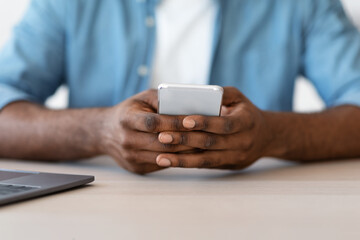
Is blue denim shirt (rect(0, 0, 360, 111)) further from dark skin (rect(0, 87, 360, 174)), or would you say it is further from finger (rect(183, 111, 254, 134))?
finger (rect(183, 111, 254, 134))

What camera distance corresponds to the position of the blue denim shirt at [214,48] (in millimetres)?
1229

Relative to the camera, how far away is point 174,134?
659 mm

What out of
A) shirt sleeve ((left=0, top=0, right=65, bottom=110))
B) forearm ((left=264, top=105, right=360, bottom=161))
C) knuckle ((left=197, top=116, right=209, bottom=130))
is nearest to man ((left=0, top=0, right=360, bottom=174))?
shirt sleeve ((left=0, top=0, right=65, bottom=110))

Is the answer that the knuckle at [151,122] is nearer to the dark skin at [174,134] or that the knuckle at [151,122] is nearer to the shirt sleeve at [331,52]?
the dark skin at [174,134]

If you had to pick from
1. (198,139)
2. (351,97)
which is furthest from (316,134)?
(198,139)

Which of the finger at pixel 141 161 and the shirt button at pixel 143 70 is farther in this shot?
the shirt button at pixel 143 70

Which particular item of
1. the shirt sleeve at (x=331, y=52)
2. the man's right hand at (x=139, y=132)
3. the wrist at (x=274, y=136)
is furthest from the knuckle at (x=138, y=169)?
the shirt sleeve at (x=331, y=52)

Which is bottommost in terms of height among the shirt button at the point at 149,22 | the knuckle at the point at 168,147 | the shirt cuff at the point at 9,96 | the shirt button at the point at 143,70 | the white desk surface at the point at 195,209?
the white desk surface at the point at 195,209

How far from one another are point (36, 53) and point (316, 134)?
76 cm

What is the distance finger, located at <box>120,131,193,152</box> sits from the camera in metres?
0.68

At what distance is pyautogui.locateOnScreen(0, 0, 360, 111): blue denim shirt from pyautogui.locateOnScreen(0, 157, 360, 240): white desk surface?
0.58 metres

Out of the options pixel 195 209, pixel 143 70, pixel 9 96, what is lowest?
pixel 195 209

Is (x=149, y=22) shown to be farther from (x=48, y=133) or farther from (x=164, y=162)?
(x=164, y=162)

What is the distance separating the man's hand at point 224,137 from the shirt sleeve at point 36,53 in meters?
0.59
